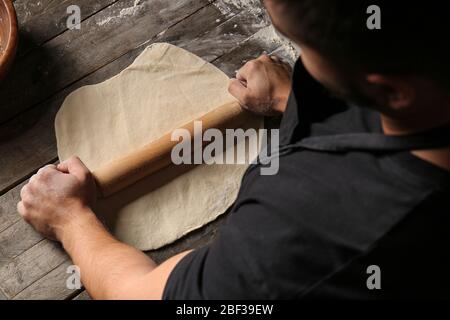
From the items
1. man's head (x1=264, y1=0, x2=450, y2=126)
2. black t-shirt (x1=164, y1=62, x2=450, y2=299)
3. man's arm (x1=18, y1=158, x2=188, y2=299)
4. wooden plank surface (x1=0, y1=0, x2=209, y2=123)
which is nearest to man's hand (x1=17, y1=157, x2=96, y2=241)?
man's arm (x1=18, y1=158, x2=188, y2=299)

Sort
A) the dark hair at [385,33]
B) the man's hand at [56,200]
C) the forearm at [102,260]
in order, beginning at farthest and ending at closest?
the man's hand at [56,200] → the forearm at [102,260] → the dark hair at [385,33]

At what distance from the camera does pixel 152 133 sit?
3.89ft

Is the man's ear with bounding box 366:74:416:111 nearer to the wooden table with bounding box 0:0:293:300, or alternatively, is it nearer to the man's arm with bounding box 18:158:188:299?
the man's arm with bounding box 18:158:188:299

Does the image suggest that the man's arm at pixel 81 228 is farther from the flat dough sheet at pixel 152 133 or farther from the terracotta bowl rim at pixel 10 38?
the terracotta bowl rim at pixel 10 38

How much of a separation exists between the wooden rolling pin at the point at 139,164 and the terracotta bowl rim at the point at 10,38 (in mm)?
299

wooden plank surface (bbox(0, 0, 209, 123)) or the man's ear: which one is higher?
wooden plank surface (bbox(0, 0, 209, 123))

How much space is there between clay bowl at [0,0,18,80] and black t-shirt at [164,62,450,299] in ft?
2.04

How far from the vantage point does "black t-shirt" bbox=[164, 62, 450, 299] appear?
0.67 metres

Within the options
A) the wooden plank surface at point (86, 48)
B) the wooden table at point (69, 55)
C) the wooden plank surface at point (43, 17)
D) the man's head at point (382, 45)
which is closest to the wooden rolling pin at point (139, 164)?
the wooden table at point (69, 55)

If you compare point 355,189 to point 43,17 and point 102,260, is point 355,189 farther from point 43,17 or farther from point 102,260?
point 43,17

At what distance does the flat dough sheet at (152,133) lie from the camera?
111 centimetres

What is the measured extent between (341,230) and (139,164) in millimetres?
524
